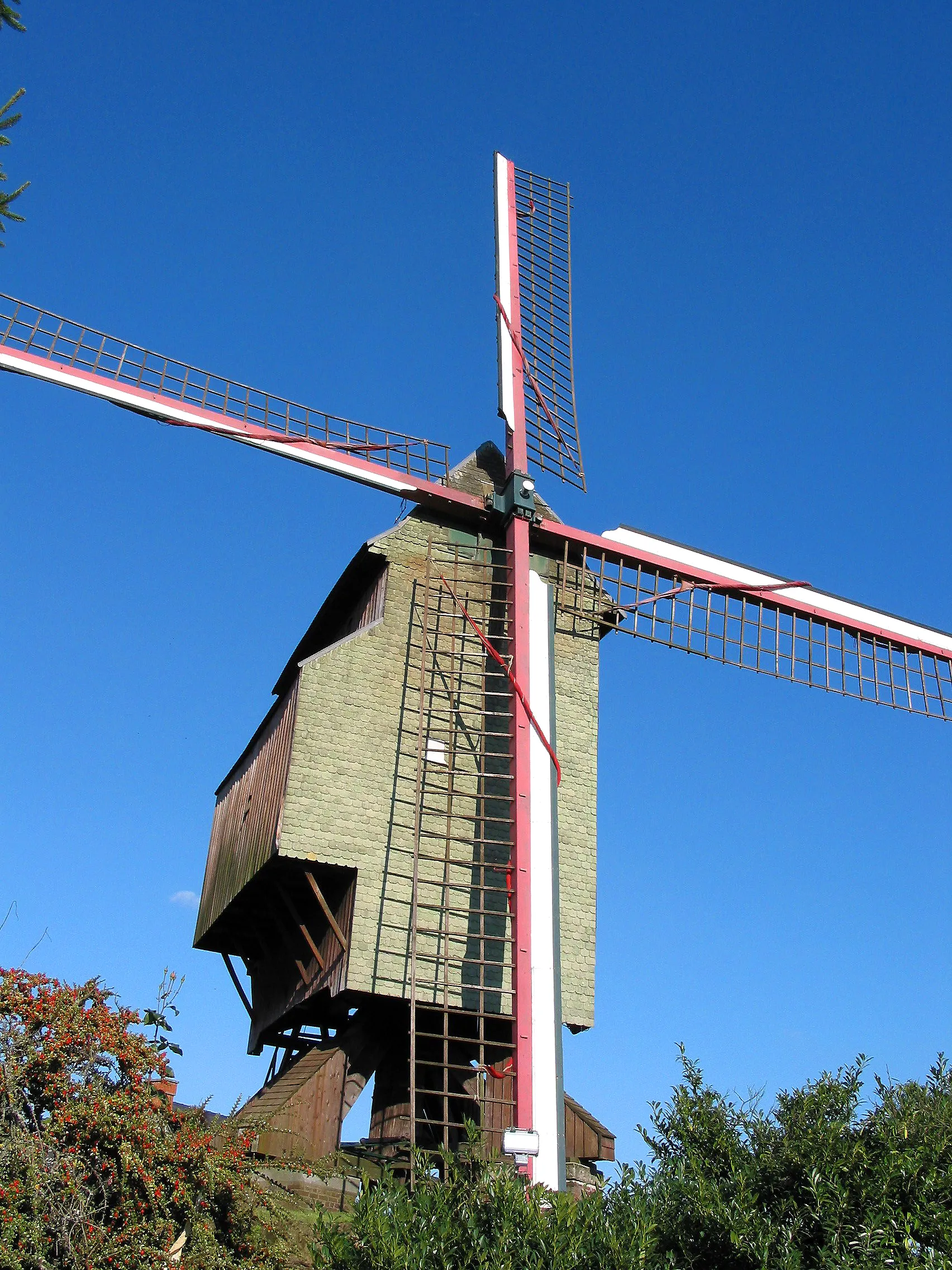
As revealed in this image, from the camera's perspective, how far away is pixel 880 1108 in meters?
9.37

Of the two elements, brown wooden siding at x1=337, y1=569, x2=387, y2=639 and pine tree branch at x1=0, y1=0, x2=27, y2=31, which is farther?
brown wooden siding at x1=337, y1=569, x2=387, y2=639

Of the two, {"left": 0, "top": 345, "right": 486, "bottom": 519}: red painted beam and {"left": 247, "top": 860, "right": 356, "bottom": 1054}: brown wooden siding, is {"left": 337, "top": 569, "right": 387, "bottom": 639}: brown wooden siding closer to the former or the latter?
{"left": 0, "top": 345, "right": 486, "bottom": 519}: red painted beam

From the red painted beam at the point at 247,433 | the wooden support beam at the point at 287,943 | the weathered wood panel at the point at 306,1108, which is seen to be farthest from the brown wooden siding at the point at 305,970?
the red painted beam at the point at 247,433

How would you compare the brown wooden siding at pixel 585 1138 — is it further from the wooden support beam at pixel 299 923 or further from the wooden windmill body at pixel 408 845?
the wooden support beam at pixel 299 923

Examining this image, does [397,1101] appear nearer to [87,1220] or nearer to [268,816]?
[268,816]

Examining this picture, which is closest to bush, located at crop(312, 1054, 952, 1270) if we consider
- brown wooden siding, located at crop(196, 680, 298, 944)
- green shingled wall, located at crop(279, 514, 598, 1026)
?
green shingled wall, located at crop(279, 514, 598, 1026)

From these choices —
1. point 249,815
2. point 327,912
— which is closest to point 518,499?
point 249,815

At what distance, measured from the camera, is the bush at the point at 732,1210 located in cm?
837

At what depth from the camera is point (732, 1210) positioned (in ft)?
28.7

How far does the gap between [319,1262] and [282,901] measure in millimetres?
7770

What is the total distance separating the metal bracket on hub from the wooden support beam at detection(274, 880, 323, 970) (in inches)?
221

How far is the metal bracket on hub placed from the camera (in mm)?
16828

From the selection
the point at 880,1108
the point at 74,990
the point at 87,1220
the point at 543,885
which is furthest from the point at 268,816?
the point at 880,1108

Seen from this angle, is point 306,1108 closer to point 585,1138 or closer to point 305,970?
point 305,970
